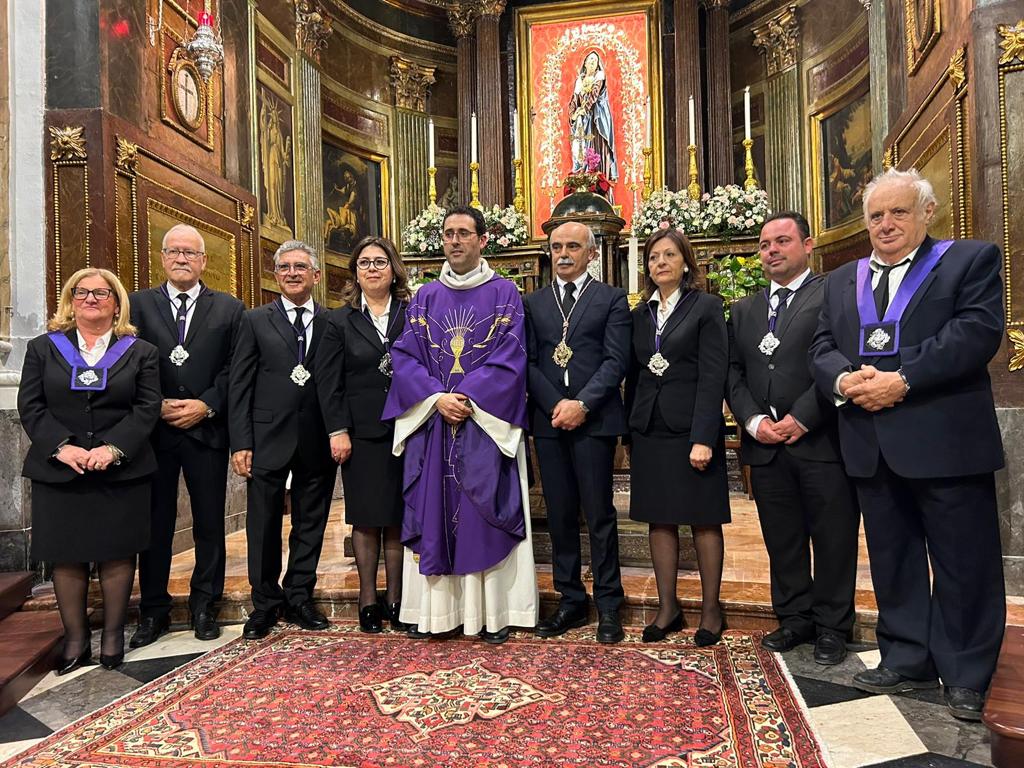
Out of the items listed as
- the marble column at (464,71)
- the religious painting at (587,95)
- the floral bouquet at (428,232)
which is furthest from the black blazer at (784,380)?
the marble column at (464,71)

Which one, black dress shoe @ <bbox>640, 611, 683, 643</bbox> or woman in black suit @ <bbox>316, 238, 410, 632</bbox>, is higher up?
woman in black suit @ <bbox>316, 238, 410, 632</bbox>

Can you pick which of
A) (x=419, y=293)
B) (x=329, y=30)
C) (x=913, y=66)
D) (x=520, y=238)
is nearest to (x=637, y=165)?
(x=520, y=238)

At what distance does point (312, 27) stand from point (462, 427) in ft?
26.9

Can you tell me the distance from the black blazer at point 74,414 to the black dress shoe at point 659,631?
7.35 ft

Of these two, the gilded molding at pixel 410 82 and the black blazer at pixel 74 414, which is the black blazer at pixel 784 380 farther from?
the gilded molding at pixel 410 82

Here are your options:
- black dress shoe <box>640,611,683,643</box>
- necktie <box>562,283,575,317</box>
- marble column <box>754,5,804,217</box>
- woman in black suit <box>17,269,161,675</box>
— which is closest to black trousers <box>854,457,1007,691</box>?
black dress shoe <box>640,611,683,643</box>

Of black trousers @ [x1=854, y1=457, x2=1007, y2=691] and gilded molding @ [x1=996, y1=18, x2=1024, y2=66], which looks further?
gilded molding @ [x1=996, y1=18, x2=1024, y2=66]

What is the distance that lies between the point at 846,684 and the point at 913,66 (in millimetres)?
3881

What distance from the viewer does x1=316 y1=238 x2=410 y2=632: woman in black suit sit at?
360 cm

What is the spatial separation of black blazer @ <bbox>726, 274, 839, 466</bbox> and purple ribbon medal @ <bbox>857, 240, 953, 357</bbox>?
36 cm

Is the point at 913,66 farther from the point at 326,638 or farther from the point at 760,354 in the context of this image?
the point at 326,638

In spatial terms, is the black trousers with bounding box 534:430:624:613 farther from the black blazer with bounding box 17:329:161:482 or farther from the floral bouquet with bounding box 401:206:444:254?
the floral bouquet with bounding box 401:206:444:254

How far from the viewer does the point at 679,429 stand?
3.29 m

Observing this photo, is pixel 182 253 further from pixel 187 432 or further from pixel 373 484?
pixel 373 484
